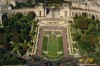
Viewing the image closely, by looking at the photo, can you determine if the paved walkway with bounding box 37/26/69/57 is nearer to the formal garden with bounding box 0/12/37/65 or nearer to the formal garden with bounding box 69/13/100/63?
the formal garden with bounding box 0/12/37/65

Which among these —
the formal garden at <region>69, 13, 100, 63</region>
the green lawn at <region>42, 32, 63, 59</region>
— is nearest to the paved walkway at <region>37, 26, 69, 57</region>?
the green lawn at <region>42, 32, 63, 59</region>

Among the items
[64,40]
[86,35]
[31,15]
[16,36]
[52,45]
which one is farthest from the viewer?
[31,15]

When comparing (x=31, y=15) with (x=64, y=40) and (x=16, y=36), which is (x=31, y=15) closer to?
(x=16, y=36)

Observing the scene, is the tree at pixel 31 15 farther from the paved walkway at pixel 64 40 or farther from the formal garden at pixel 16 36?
the paved walkway at pixel 64 40

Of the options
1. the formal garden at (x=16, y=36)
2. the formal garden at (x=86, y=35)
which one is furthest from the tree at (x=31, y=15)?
the formal garden at (x=86, y=35)

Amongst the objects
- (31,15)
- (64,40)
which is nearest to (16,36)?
(64,40)

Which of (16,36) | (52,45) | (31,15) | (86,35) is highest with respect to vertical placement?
(31,15)

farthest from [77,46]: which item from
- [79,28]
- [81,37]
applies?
[79,28]
